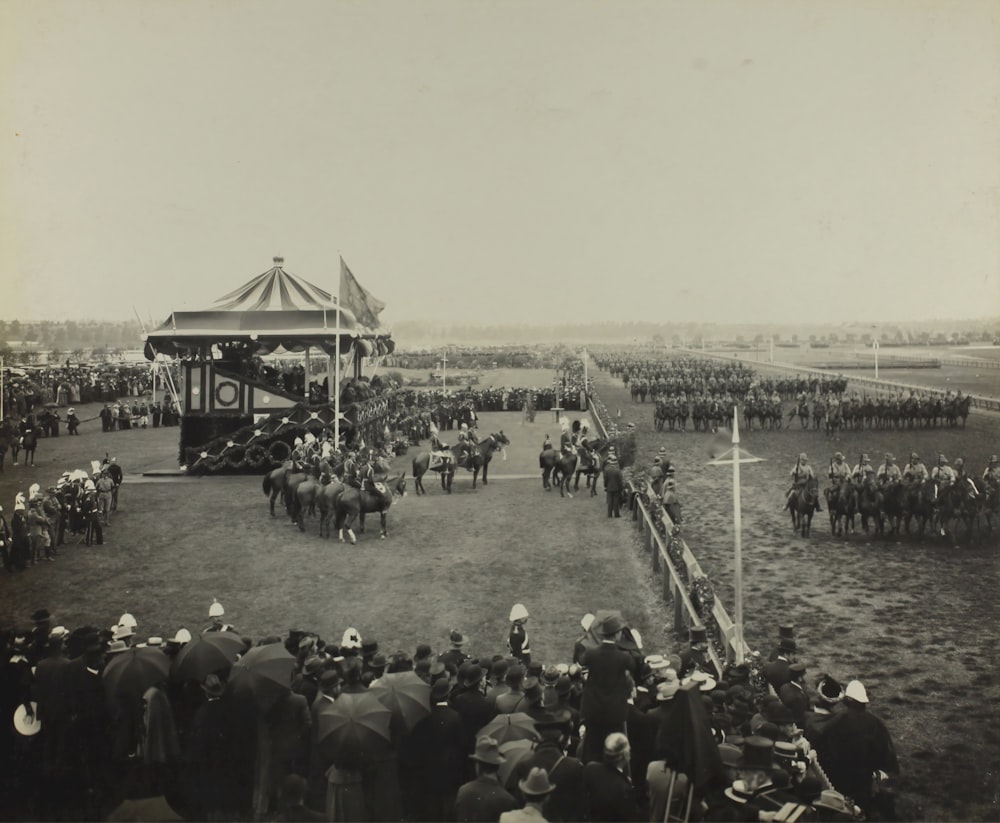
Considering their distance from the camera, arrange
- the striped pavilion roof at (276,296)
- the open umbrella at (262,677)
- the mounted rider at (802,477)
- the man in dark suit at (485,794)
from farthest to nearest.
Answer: the striped pavilion roof at (276,296) < the mounted rider at (802,477) < the open umbrella at (262,677) < the man in dark suit at (485,794)

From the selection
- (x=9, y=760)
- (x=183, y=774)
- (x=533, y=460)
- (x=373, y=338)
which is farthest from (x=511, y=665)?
(x=373, y=338)

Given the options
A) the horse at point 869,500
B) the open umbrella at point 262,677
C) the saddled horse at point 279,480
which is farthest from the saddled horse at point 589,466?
the open umbrella at point 262,677

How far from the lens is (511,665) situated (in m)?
6.48

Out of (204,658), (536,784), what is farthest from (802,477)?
(536,784)

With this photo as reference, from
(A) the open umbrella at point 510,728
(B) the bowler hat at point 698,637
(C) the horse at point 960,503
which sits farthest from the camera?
(C) the horse at point 960,503

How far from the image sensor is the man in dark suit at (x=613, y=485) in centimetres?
1677

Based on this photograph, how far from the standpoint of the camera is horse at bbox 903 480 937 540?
49.5 ft

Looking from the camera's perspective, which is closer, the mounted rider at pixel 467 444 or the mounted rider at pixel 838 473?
the mounted rider at pixel 838 473

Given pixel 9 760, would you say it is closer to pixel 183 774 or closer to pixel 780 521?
pixel 183 774

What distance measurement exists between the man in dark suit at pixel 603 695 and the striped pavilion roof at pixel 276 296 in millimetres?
18686

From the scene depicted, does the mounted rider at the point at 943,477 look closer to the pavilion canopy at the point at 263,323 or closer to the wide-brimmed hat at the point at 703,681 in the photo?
the wide-brimmed hat at the point at 703,681

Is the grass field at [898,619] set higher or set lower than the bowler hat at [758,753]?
lower

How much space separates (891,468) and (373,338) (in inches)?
655

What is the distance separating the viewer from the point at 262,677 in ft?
18.6
